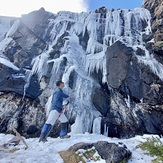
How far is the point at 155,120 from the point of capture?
45.5ft

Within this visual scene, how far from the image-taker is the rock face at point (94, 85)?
13.8 metres

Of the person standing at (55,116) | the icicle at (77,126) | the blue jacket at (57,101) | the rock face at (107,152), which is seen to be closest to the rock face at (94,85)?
the icicle at (77,126)

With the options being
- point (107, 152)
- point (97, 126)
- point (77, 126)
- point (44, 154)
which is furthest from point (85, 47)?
point (107, 152)

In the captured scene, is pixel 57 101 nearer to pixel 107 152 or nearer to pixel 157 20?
pixel 107 152

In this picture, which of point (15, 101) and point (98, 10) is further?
point (98, 10)

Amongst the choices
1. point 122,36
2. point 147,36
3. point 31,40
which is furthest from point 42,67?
point 147,36

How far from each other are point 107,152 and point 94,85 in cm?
1001

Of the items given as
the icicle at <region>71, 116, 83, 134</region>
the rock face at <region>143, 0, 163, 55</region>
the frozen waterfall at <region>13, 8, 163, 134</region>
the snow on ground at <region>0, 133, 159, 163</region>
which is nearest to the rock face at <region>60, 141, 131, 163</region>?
the snow on ground at <region>0, 133, 159, 163</region>

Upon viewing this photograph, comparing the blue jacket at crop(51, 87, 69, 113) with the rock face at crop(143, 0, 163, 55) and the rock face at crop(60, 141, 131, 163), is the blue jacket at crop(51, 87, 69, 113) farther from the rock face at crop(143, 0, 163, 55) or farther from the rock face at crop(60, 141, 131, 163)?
the rock face at crop(143, 0, 163, 55)

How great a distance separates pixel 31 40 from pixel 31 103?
710cm

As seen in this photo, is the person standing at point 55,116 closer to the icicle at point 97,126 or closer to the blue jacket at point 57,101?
the blue jacket at point 57,101

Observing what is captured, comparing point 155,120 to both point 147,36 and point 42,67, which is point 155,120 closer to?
point 147,36

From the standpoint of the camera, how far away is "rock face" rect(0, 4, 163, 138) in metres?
13.8

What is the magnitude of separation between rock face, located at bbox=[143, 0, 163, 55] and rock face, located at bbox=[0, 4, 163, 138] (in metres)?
0.27
